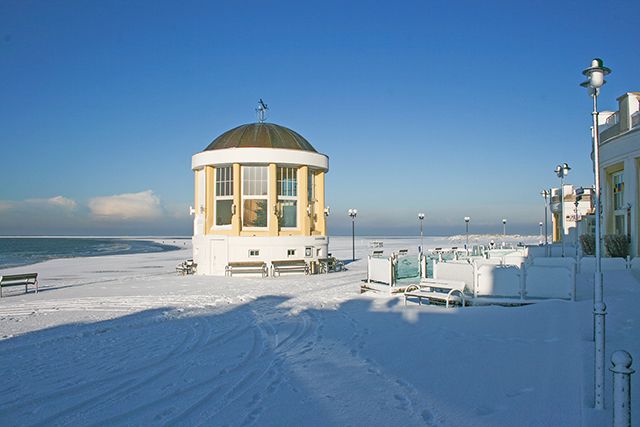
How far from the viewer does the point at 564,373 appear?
6781mm

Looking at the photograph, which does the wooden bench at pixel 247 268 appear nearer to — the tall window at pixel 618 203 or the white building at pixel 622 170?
the white building at pixel 622 170

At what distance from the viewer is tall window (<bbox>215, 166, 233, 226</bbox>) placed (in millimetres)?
25625

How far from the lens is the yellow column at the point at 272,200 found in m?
25.1

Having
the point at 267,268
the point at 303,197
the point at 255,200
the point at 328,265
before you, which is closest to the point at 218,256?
the point at 267,268

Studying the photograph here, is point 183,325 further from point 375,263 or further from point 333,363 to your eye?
point 375,263

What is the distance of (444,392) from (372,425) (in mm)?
1375

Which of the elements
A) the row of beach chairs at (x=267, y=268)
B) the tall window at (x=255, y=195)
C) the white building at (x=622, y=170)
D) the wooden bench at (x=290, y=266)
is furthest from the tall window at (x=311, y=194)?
the white building at (x=622, y=170)

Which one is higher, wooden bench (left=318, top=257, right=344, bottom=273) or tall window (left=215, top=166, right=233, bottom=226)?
tall window (left=215, top=166, right=233, bottom=226)

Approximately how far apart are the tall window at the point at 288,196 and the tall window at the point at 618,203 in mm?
15840

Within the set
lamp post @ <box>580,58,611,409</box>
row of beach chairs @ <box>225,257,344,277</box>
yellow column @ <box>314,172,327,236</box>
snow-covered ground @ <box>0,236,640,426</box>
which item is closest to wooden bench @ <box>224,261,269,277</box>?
row of beach chairs @ <box>225,257,344,277</box>

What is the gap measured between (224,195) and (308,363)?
18852 millimetres

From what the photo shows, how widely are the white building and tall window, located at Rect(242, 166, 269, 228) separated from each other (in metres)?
16.3

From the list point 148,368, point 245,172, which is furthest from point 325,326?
point 245,172

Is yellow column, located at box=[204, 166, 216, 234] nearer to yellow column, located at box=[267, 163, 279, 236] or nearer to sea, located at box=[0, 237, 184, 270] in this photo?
yellow column, located at box=[267, 163, 279, 236]
